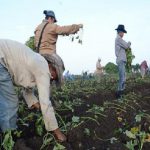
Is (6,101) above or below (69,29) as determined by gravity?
below

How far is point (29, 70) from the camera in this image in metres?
4.73

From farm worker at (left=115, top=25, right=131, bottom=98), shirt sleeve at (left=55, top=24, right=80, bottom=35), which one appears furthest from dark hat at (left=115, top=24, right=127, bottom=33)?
shirt sleeve at (left=55, top=24, right=80, bottom=35)

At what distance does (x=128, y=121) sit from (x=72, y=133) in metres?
1.25

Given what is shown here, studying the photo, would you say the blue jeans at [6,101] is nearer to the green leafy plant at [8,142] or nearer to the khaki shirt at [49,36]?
the green leafy plant at [8,142]

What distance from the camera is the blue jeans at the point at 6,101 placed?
16.0ft

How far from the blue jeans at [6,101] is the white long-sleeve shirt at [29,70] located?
0.24 feet

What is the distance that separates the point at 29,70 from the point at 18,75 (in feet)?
0.57

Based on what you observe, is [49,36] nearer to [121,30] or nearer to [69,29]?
[69,29]

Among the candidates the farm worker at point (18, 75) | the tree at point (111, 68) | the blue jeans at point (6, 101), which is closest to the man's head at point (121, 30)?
the farm worker at point (18, 75)

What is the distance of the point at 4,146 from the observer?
464 cm

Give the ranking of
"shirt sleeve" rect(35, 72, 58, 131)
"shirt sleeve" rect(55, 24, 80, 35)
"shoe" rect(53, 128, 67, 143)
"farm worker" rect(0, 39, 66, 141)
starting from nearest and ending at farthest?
1. "shirt sleeve" rect(35, 72, 58, 131)
2. "farm worker" rect(0, 39, 66, 141)
3. "shoe" rect(53, 128, 67, 143)
4. "shirt sleeve" rect(55, 24, 80, 35)

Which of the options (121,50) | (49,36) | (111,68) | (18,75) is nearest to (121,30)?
(121,50)

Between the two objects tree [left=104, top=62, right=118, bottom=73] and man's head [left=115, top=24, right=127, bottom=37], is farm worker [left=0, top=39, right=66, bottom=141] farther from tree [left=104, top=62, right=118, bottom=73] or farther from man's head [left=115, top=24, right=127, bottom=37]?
tree [left=104, top=62, right=118, bottom=73]

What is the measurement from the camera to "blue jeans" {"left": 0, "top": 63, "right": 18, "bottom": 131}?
191 inches
